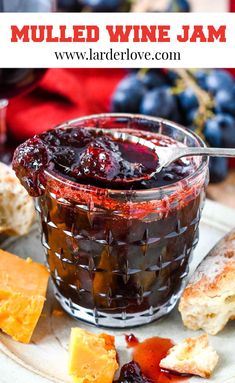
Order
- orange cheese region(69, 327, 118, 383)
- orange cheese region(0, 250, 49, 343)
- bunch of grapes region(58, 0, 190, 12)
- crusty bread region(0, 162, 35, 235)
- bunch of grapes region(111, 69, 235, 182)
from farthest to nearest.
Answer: bunch of grapes region(58, 0, 190, 12) → bunch of grapes region(111, 69, 235, 182) → crusty bread region(0, 162, 35, 235) → orange cheese region(0, 250, 49, 343) → orange cheese region(69, 327, 118, 383)

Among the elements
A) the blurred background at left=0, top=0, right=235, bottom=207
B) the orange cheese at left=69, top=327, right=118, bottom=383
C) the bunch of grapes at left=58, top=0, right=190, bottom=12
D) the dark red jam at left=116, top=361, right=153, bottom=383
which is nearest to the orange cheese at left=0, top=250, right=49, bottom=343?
the orange cheese at left=69, top=327, right=118, bottom=383

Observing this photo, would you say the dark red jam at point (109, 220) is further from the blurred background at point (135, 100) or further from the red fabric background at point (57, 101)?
the red fabric background at point (57, 101)

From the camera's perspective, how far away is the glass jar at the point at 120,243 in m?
2.18

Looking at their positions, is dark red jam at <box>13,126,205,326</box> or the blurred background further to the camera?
the blurred background

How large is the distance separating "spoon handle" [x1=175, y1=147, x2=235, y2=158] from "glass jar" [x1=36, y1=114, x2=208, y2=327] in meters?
0.03

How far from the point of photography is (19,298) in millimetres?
2252

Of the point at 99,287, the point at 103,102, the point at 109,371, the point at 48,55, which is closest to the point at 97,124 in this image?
the point at 48,55

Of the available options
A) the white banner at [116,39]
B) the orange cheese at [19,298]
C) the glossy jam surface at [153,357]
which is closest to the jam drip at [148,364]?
the glossy jam surface at [153,357]

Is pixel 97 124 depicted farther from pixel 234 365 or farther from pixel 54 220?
pixel 234 365

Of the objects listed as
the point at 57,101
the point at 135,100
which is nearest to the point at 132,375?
the point at 135,100

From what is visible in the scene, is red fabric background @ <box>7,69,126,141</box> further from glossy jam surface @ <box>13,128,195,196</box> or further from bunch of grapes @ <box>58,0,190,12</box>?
glossy jam surface @ <box>13,128,195,196</box>

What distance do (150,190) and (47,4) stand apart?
1286 millimetres

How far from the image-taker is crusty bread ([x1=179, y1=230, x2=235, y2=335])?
228 centimetres

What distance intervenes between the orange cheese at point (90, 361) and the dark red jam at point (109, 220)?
0.22 m
